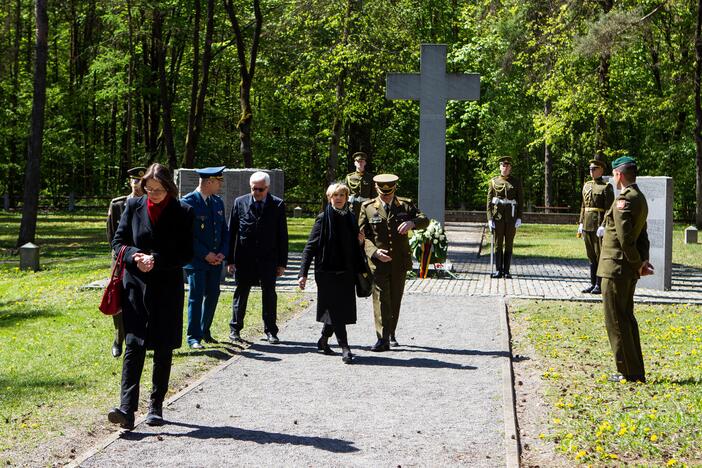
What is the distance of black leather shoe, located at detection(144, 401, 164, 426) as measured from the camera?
295 inches

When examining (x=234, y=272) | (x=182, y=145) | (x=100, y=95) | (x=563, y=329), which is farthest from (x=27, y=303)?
(x=182, y=145)

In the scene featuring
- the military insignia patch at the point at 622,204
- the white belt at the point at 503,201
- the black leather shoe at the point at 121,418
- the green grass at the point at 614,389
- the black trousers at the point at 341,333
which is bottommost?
the green grass at the point at 614,389

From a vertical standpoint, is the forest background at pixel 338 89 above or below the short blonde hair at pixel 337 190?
above

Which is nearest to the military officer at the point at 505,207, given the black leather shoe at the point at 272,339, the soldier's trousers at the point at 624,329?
the black leather shoe at the point at 272,339

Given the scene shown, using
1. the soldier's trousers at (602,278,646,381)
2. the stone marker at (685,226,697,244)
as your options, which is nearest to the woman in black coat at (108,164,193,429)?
the soldier's trousers at (602,278,646,381)

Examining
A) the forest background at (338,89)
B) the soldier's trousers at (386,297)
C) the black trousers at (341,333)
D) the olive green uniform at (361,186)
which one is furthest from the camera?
the forest background at (338,89)

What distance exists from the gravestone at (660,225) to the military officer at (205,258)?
8.50 metres

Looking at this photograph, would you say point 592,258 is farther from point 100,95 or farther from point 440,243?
point 100,95

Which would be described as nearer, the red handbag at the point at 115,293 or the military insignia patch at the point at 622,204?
the red handbag at the point at 115,293

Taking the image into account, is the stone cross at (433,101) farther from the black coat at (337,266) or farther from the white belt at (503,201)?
the black coat at (337,266)

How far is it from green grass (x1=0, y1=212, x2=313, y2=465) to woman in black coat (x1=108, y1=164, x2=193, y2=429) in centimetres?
53

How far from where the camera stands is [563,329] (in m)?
12.5

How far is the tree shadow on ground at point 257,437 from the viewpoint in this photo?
7.02 meters

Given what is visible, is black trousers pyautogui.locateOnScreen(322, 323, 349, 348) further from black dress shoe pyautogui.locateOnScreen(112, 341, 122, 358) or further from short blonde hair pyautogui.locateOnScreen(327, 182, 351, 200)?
black dress shoe pyautogui.locateOnScreen(112, 341, 122, 358)
